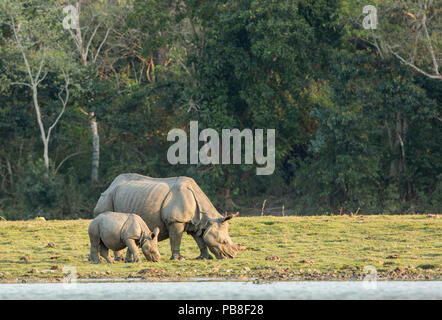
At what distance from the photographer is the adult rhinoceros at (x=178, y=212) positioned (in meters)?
15.2

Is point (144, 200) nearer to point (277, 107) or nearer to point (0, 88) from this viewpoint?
point (277, 107)

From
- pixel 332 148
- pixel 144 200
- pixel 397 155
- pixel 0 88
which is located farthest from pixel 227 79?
pixel 144 200

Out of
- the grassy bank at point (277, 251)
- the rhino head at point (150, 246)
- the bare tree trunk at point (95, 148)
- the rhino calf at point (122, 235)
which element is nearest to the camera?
the grassy bank at point (277, 251)

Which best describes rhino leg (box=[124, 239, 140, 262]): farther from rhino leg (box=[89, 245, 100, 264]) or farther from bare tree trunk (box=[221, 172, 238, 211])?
bare tree trunk (box=[221, 172, 238, 211])

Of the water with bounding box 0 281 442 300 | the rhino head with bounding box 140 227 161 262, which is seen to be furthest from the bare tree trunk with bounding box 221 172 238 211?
the water with bounding box 0 281 442 300

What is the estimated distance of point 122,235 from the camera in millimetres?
14672

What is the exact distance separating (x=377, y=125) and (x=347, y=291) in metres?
18.7

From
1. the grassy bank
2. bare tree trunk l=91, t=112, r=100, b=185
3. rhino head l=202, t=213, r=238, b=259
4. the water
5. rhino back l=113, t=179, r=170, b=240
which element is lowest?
the water

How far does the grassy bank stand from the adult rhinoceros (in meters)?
0.35

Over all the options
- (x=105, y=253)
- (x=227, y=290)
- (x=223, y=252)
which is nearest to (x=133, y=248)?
(x=105, y=253)

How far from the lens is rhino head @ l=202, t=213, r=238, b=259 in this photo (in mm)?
15125

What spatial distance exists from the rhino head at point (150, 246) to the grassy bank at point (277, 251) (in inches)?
5.4

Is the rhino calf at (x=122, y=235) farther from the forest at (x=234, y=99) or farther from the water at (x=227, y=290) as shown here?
the forest at (x=234, y=99)

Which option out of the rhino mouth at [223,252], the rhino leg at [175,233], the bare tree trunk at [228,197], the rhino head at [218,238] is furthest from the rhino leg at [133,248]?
the bare tree trunk at [228,197]
